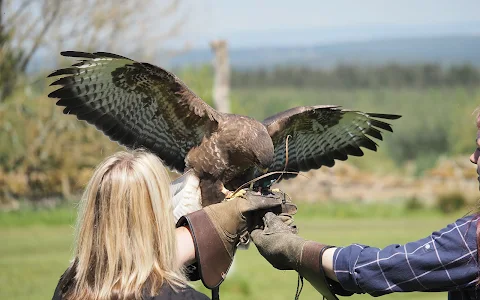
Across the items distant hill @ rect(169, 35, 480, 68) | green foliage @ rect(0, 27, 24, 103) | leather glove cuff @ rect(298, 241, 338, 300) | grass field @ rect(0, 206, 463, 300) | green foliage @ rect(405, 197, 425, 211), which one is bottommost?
green foliage @ rect(405, 197, 425, 211)

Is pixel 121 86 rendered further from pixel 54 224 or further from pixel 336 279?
pixel 54 224

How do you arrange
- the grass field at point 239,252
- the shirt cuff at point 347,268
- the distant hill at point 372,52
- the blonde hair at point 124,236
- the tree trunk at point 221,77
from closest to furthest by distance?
the blonde hair at point 124,236, the shirt cuff at point 347,268, the grass field at point 239,252, the tree trunk at point 221,77, the distant hill at point 372,52

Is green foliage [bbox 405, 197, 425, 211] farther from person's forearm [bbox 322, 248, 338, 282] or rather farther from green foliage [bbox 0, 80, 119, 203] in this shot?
person's forearm [bbox 322, 248, 338, 282]

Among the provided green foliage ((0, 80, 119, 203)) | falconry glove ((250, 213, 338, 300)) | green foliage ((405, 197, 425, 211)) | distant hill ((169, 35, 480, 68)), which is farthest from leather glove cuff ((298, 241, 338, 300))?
distant hill ((169, 35, 480, 68))

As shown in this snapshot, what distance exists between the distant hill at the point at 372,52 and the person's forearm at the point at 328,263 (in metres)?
143

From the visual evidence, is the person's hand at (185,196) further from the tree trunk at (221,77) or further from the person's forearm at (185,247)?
the tree trunk at (221,77)

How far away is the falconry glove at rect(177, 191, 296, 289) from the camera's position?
3195 mm

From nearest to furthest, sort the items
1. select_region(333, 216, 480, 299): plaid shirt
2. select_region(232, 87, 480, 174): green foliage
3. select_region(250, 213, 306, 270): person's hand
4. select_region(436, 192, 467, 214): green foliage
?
1. select_region(333, 216, 480, 299): plaid shirt
2. select_region(250, 213, 306, 270): person's hand
3. select_region(436, 192, 467, 214): green foliage
4. select_region(232, 87, 480, 174): green foliage

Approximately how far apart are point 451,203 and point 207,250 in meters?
18.7

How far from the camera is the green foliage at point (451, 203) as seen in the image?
20781mm

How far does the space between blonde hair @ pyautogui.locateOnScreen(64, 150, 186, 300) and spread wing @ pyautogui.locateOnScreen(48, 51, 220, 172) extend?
225 cm

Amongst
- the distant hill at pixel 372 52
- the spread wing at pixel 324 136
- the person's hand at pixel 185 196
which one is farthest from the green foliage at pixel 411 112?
the distant hill at pixel 372 52

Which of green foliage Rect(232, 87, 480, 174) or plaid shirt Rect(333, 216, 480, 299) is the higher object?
plaid shirt Rect(333, 216, 480, 299)

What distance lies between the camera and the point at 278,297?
10.8 meters
